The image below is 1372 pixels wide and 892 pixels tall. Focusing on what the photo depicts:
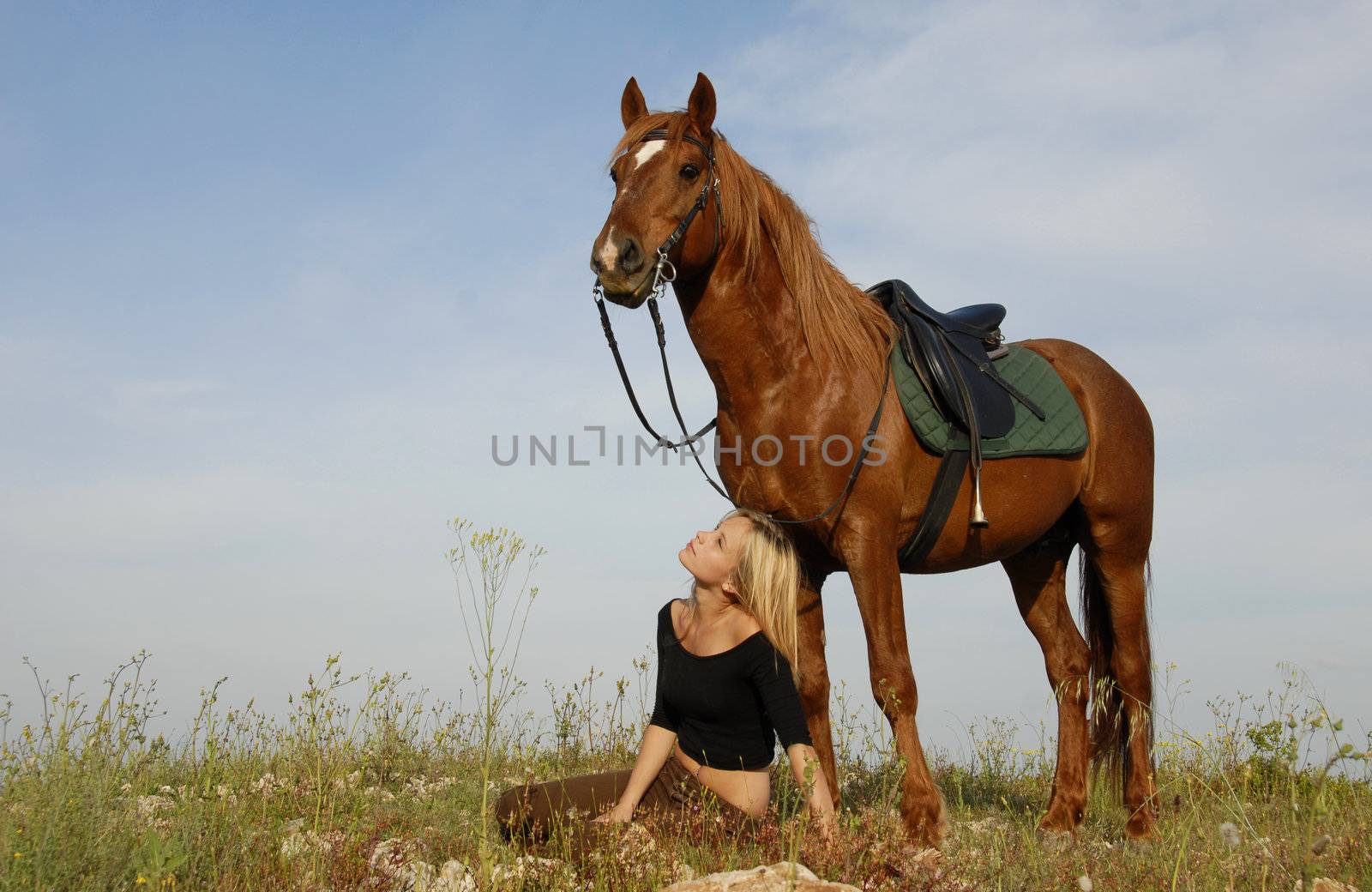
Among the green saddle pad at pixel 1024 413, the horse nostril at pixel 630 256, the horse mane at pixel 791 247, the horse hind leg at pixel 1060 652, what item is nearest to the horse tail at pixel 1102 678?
the horse hind leg at pixel 1060 652

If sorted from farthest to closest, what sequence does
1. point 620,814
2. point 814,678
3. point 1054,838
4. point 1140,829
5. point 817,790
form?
point 1140,829
point 1054,838
point 814,678
point 620,814
point 817,790

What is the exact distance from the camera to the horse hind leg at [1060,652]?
18.9ft

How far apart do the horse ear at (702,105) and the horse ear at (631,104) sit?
1.46ft

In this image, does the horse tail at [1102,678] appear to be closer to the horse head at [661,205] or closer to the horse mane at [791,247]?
the horse mane at [791,247]

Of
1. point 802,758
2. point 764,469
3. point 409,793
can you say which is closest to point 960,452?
point 764,469

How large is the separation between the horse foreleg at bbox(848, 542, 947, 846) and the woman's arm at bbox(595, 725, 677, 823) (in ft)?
3.15

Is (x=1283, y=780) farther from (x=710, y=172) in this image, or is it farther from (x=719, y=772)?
(x=710, y=172)

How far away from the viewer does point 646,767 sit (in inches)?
168

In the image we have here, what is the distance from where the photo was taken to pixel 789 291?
4.93m

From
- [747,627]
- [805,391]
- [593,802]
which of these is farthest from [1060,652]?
[593,802]

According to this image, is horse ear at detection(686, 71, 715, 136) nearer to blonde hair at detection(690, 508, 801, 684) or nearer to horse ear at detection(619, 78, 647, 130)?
horse ear at detection(619, 78, 647, 130)

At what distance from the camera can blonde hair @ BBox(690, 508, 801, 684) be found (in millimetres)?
4328

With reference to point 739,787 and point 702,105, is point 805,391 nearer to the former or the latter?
point 702,105

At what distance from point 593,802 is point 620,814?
0.31 metres
